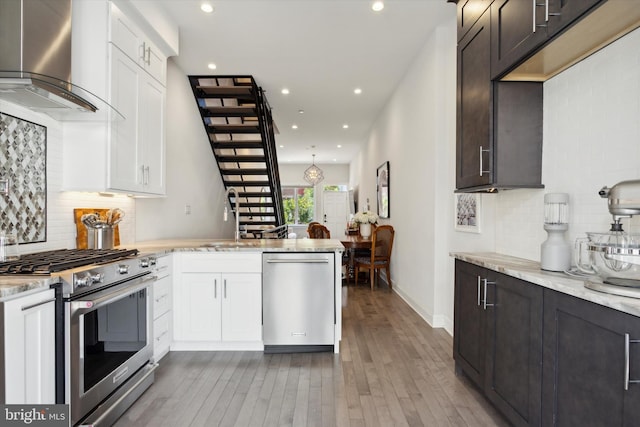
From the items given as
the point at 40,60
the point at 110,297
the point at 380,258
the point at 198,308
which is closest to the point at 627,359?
the point at 110,297

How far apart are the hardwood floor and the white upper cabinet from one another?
4.89 feet

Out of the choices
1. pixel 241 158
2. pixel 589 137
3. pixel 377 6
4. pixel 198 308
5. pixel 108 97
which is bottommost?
pixel 198 308

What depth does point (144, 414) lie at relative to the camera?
2.12 metres

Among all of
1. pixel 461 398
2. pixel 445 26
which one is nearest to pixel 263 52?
pixel 445 26

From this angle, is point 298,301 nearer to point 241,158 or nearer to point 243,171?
point 241,158

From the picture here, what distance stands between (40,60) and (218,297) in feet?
6.64

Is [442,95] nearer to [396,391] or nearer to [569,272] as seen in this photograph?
[569,272]

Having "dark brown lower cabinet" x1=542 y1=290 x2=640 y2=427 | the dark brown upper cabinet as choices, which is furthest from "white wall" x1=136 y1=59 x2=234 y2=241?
"dark brown lower cabinet" x1=542 y1=290 x2=640 y2=427

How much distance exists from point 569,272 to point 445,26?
2.86m

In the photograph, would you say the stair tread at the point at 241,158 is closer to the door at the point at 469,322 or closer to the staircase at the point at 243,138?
the staircase at the point at 243,138

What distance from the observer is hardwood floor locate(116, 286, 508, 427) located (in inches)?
81.9

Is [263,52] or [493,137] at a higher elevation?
[263,52]

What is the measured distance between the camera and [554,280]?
161cm

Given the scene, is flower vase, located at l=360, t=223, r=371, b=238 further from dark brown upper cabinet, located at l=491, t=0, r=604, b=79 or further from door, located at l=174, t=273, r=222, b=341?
dark brown upper cabinet, located at l=491, t=0, r=604, b=79
